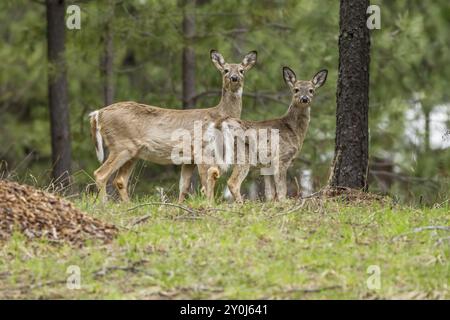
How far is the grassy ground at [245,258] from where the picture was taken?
24.2 ft

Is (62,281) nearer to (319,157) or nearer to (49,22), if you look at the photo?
(49,22)

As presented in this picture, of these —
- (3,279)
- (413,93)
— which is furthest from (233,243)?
(413,93)

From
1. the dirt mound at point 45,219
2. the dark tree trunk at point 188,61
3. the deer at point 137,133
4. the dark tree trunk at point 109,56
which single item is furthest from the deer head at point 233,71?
the dark tree trunk at point 188,61

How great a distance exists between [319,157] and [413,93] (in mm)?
4004

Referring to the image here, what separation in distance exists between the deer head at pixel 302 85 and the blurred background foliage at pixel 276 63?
10.2ft

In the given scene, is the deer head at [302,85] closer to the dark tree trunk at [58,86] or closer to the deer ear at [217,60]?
Result: the deer ear at [217,60]

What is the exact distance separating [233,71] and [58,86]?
4.71 meters

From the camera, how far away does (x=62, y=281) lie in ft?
24.9

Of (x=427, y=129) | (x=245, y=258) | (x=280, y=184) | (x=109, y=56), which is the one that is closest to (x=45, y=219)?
(x=245, y=258)

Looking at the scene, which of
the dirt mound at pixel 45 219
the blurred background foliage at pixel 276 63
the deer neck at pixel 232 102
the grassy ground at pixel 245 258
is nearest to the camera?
the grassy ground at pixel 245 258

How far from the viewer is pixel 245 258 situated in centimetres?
790

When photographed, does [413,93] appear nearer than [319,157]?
No

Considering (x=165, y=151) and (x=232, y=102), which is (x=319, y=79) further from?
(x=165, y=151)

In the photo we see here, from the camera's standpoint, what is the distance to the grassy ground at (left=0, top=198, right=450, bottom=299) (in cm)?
738
